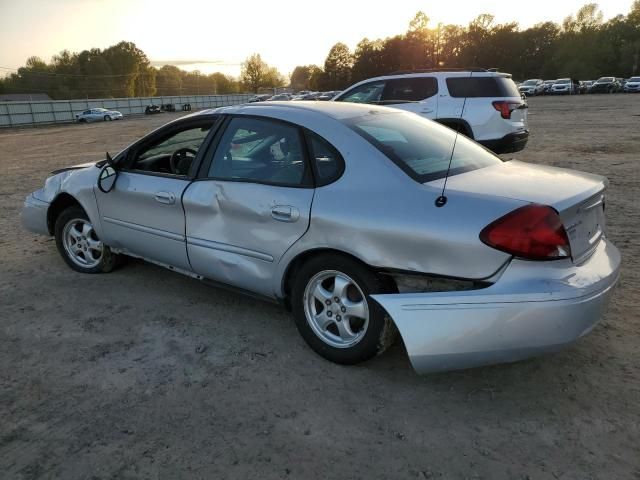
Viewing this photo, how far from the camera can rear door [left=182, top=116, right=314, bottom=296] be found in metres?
3.26

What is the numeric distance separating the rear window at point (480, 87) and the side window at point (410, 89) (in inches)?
13.3

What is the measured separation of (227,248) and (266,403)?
45.6 inches

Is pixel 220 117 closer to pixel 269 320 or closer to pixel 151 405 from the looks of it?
pixel 269 320

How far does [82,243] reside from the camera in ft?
15.9

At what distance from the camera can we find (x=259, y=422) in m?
2.70

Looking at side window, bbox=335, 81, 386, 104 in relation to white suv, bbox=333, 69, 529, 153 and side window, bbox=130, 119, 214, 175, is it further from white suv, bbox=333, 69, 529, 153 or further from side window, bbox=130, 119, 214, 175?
side window, bbox=130, 119, 214, 175

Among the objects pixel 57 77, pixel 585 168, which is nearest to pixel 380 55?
pixel 57 77

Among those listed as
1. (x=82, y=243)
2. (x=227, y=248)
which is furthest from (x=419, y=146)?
(x=82, y=243)

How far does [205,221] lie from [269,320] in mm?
865

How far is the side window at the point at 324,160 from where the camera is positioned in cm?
314

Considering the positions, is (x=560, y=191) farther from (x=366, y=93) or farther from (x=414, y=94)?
(x=366, y=93)

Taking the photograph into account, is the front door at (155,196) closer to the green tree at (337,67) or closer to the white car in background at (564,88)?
the white car in background at (564,88)

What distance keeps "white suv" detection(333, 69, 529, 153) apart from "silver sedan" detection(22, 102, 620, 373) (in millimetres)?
5595

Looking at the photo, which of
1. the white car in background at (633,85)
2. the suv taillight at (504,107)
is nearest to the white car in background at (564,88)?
the white car in background at (633,85)
